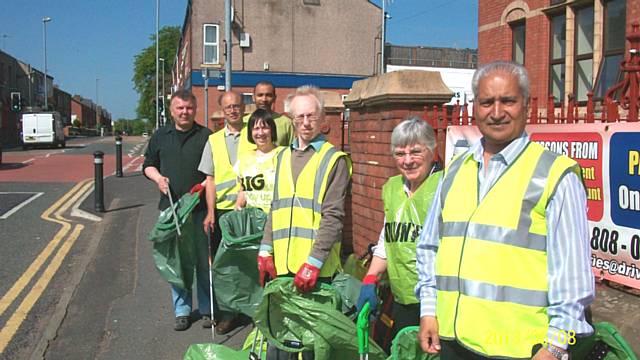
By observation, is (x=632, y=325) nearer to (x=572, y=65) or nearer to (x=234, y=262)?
(x=234, y=262)

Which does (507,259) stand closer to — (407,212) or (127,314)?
(407,212)

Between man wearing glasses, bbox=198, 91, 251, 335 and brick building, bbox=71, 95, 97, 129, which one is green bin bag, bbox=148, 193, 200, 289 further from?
brick building, bbox=71, 95, 97, 129

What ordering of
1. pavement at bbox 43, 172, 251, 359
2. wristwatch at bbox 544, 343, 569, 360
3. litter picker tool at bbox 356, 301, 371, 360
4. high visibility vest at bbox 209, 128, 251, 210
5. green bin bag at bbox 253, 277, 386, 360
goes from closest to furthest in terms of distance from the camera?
wristwatch at bbox 544, 343, 569, 360, litter picker tool at bbox 356, 301, 371, 360, green bin bag at bbox 253, 277, 386, 360, pavement at bbox 43, 172, 251, 359, high visibility vest at bbox 209, 128, 251, 210

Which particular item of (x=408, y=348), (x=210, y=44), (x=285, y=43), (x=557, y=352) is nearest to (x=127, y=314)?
(x=408, y=348)

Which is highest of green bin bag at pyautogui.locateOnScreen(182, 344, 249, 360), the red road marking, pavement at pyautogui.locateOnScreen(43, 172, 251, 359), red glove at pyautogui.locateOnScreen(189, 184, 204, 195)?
red glove at pyautogui.locateOnScreen(189, 184, 204, 195)

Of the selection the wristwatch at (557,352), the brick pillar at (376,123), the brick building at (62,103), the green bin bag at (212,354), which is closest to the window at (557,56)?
the brick pillar at (376,123)

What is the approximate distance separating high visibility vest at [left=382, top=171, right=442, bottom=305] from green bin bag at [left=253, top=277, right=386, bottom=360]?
1.02ft

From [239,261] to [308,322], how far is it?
5.14ft

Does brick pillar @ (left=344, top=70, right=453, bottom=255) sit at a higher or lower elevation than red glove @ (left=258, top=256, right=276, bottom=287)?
higher

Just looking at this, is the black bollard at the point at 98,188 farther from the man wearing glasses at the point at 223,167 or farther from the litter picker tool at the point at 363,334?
the litter picker tool at the point at 363,334

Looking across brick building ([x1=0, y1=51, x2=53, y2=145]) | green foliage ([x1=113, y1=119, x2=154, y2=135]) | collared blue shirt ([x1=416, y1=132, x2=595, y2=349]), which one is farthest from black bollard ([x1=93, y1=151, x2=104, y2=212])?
green foliage ([x1=113, y1=119, x2=154, y2=135])

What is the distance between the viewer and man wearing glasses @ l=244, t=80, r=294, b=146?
17.9 feet

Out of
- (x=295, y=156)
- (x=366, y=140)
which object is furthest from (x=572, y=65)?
(x=295, y=156)

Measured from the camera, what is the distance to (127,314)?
5.64 meters
